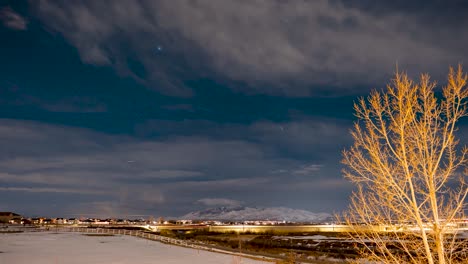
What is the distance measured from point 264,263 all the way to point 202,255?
9566 millimetres

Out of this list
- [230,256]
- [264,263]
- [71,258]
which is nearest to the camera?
[264,263]

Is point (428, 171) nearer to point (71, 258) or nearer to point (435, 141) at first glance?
point (435, 141)

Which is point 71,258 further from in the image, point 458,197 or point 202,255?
point 458,197

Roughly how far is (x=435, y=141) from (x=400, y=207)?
174 cm

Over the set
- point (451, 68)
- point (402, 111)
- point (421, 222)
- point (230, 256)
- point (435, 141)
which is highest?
point (451, 68)

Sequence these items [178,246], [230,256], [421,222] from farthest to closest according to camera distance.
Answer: [178,246]
[230,256]
[421,222]

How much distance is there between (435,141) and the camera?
27.9 ft

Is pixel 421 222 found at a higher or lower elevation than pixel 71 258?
higher

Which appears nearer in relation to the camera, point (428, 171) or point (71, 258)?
point (428, 171)

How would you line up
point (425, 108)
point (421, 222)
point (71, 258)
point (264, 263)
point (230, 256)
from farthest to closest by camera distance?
point (230, 256) < point (71, 258) < point (264, 263) < point (425, 108) < point (421, 222)

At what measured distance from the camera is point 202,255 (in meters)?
41.4

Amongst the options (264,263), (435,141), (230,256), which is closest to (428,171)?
(435,141)

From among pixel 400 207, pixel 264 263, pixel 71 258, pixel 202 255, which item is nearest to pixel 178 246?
pixel 202 255

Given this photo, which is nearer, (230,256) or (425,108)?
(425,108)
